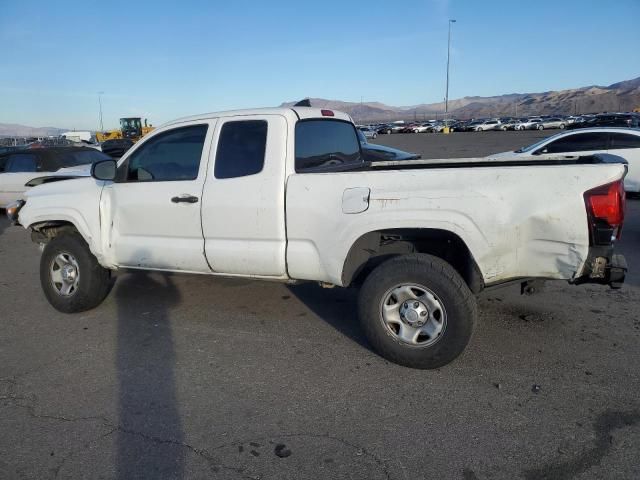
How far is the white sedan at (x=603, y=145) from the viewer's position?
34.8 feet

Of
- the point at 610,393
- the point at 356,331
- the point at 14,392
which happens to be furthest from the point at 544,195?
the point at 14,392

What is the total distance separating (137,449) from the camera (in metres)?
2.88

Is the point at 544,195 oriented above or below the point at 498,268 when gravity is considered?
above

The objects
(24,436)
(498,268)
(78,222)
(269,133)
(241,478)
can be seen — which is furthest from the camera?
(78,222)

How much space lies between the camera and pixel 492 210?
342 centimetres

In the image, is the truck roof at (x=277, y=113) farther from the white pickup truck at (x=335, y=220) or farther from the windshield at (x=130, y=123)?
the windshield at (x=130, y=123)

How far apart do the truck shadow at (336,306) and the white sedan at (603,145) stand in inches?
268

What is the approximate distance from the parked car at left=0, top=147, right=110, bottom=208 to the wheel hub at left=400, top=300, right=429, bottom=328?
31.4ft

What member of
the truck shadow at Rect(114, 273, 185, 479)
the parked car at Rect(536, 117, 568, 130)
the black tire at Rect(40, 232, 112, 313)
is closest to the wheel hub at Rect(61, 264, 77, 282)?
the black tire at Rect(40, 232, 112, 313)

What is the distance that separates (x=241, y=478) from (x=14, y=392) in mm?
1989

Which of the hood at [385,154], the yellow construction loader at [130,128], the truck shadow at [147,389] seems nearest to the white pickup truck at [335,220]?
the truck shadow at [147,389]

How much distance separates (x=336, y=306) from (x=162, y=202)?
1971mm

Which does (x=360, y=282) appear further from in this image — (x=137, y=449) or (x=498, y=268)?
(x=137, y=449)

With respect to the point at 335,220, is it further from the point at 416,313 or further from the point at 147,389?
the point at 147,389
